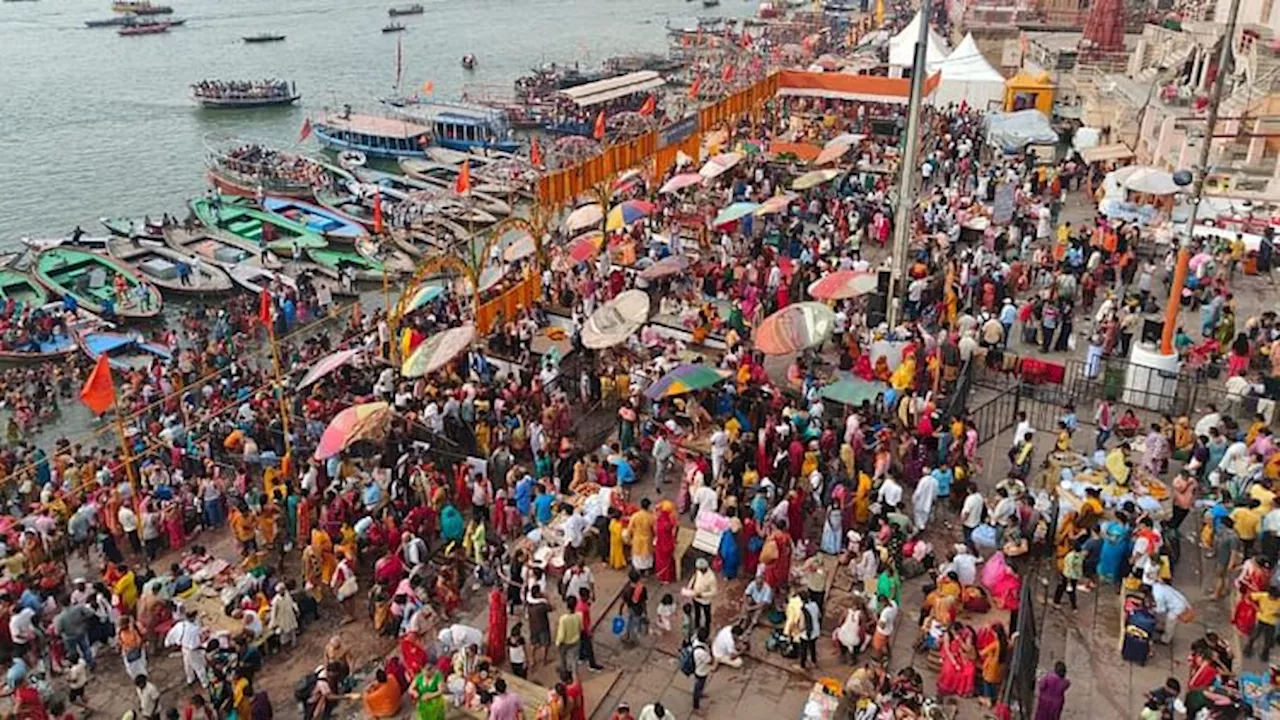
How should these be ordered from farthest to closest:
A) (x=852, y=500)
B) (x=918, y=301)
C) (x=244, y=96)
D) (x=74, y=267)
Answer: (x=244, y=96), (x=74, y=267), (x=918, y=301), (x=852, y=500)

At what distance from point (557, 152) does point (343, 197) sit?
31.3 ft

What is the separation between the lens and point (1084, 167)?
112 ft

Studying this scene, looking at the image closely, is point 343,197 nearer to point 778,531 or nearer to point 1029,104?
point 1029,104

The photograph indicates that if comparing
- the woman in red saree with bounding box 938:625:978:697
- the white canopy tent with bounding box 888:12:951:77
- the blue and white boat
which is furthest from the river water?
the woman in red saree with bounding box 938:625:978:697

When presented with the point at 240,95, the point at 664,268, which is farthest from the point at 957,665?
the point at 240,95

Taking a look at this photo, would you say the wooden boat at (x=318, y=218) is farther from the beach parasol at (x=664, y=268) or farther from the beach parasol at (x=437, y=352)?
the beach parasol at (x=437, y=352)

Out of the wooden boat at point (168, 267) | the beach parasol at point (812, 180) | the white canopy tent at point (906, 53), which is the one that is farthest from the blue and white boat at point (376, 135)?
the beach parasol at point (812, 180)

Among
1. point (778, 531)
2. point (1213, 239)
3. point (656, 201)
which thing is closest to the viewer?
point (778, 531)

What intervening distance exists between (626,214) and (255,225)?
19644mm

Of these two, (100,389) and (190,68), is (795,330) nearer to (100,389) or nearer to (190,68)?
(100,389)

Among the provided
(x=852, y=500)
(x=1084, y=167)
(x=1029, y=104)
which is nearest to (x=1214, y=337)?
(x=852, y=500)

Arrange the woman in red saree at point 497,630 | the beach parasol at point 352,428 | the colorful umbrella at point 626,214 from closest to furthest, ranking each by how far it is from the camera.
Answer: the woman in red saree at point 497,630 → the beach parasol at point 352,428 → the colorful umbrella at point 626,214

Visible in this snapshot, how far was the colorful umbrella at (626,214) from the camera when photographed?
27.1 meters

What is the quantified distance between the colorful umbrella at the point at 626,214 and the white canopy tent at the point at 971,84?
78.8 feet
